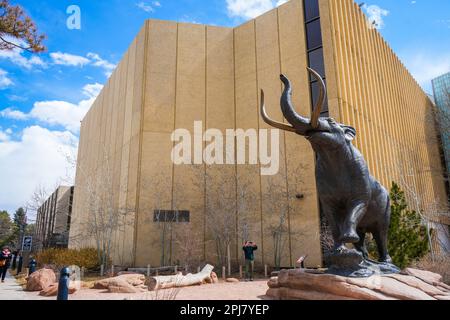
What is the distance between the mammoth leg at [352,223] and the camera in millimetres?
5344

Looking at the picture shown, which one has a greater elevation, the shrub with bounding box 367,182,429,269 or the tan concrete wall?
the tan concrete wall

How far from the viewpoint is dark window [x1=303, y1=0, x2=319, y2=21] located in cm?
2027

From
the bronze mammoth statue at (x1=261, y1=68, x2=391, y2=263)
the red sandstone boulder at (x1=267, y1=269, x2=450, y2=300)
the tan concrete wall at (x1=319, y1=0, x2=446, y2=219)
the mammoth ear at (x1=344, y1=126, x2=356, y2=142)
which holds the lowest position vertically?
the red sandstone boulder at (x1=267, y1=269, x2=450, y2=300)

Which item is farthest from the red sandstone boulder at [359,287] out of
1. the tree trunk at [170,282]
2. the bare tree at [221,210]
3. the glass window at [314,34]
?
the glass window at [314,34]

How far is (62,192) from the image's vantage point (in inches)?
2169

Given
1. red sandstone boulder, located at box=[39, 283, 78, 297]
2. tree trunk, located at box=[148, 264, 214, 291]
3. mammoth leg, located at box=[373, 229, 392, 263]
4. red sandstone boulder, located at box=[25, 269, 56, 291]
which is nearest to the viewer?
mammoth leg, located at box=[373, 229, 392, 263]

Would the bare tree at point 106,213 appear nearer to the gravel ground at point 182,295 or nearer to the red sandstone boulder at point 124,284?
the red sandstone boulder at point 124,284

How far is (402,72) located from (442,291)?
93.9ft

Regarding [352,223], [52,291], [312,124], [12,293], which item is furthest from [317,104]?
[12,293]

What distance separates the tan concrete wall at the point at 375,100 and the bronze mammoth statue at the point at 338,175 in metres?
11.4

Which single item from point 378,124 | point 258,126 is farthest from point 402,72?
point 258,126

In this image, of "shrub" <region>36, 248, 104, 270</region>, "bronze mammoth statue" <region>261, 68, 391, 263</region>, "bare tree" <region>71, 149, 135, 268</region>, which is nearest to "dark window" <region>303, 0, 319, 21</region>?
"bare tree" <region>71, 149, 135, 268</region>

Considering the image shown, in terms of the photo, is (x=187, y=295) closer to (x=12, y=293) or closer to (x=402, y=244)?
(x=12, y=293)

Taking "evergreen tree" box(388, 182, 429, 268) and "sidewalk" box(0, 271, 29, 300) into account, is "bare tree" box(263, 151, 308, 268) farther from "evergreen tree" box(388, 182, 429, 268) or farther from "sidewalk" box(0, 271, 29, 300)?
"sidewalk" box(0, 271, 29, 300)
